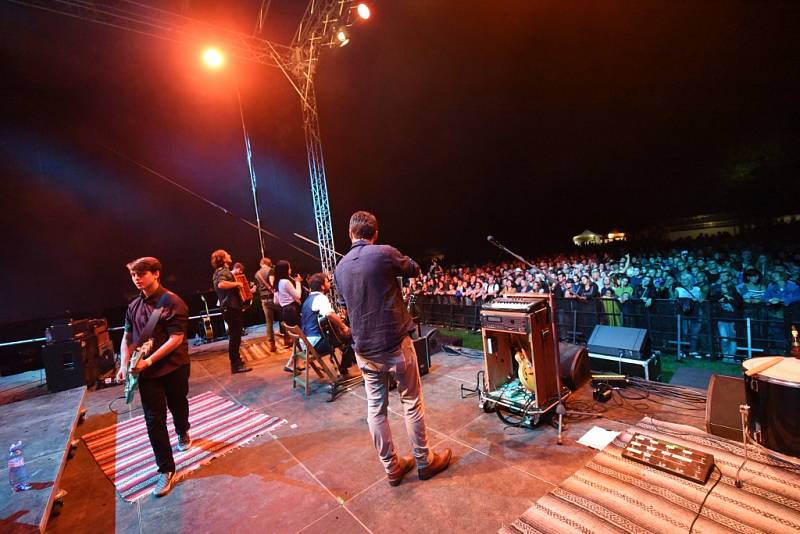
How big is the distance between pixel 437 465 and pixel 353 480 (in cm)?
65

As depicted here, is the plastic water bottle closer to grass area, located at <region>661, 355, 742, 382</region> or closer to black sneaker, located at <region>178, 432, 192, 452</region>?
black sneaker, located at <region>178, 432, 192, 452</region>

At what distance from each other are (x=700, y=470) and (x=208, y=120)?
39.3 feet

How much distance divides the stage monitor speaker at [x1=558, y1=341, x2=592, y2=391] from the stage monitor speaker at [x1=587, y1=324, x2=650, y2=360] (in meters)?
0.64

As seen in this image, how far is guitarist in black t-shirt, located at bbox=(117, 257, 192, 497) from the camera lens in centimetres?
265

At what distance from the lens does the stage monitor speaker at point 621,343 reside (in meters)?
3.92

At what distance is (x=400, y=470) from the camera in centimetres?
247

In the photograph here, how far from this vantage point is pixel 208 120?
9.74 meters

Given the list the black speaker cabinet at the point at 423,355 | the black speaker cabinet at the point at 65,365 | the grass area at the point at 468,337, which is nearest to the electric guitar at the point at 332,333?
the black speaker cabinet at the point at 423,355

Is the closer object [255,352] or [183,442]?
[183,442]

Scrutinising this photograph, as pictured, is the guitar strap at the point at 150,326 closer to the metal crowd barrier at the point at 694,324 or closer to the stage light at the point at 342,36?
the metal crowd barrier at the point at 694,324

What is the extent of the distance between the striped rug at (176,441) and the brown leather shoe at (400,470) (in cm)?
172

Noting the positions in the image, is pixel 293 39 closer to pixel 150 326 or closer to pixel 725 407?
pixel 150 326

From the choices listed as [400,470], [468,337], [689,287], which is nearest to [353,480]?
[400,470]

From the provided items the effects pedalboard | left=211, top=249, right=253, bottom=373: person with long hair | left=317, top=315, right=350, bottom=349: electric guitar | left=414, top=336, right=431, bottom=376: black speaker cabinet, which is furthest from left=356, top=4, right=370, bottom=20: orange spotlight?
the effects pedalboard
